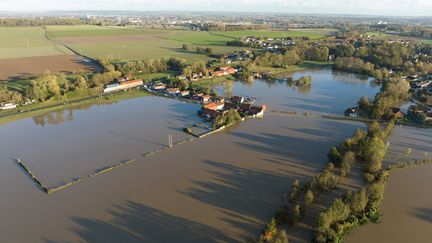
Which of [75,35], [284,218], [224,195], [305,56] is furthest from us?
[75,35]

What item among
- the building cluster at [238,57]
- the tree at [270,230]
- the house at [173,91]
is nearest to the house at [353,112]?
the house at [173,91]

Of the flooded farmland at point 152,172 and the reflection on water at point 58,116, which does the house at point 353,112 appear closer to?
the flooded farmland at point 152,172

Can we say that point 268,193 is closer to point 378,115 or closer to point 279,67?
point 378,115

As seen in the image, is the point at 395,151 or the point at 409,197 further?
the point at 395,151

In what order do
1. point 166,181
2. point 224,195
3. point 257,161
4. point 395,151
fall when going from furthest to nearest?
point 395,151 → point 257,161 → point 166,181 → point 224,195

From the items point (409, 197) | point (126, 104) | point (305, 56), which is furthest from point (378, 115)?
point (305, 56)

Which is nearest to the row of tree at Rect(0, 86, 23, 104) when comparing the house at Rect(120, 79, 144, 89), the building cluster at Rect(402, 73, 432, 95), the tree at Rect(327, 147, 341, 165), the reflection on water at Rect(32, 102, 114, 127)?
the reflection on water at Rect(32, 102, 114, 127)

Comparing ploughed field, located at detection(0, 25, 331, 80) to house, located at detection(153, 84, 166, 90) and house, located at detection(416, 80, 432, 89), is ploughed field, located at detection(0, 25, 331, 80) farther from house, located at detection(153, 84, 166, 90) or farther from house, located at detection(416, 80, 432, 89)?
house, located at detection(416, 80, 432, 89)

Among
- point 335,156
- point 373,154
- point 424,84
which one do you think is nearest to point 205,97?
point 335,156
